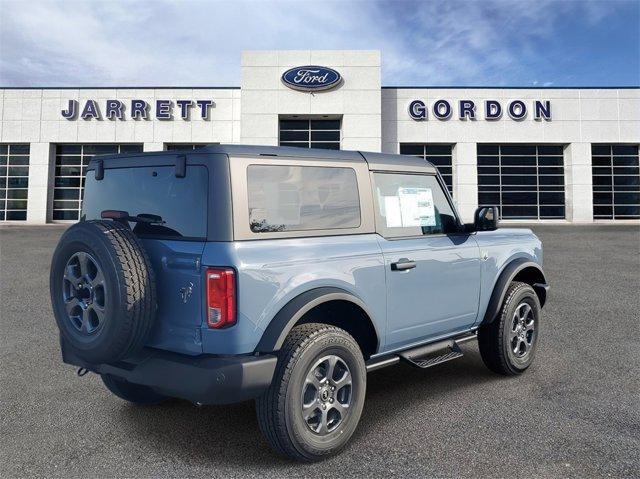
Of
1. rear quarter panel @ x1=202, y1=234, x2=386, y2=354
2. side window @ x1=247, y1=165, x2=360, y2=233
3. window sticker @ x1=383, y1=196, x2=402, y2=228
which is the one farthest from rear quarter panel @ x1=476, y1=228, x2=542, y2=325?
side window @ x1=247, y1=165, x2=360, y2=233

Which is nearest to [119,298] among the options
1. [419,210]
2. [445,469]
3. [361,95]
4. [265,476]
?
[265,476]

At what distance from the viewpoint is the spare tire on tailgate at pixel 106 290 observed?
2.67m

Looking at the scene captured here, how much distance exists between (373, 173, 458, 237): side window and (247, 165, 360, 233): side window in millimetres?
276

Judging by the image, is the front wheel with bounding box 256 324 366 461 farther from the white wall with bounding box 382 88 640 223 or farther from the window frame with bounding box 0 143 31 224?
the window frame with bounding box 0 143 31 224

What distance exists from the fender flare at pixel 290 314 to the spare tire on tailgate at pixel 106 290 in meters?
0.67

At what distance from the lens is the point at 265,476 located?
278 cm

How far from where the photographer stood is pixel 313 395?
298 centimetres

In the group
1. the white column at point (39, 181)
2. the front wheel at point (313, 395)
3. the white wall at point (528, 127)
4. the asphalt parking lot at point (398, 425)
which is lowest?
the asphalt parking lot at point (398, 425)

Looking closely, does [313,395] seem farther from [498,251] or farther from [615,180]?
[615,180]

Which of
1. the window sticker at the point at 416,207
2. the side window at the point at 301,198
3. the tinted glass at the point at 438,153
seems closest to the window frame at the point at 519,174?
the tinted glass at the point at 438,153

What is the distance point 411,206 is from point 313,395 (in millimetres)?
1707

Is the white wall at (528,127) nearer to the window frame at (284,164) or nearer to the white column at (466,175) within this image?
the white column at (466,175)

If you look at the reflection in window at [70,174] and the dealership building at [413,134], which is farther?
the reflection in window at [70,174]

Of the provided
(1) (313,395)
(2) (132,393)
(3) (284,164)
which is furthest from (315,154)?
(2) (132,393)
